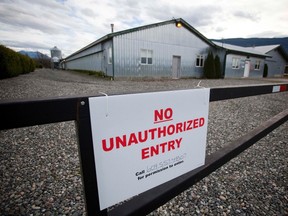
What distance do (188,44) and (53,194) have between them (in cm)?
1900

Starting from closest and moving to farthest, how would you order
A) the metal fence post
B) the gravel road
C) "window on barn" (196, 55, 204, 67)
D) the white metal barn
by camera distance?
the metal fence post
the gravel road
the white metal barn
"window on barn" (196, 55, 204, 67)

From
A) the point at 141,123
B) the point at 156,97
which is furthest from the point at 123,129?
the point at 156,97

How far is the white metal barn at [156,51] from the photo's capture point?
14.0 meters

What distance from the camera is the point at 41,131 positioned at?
349cm

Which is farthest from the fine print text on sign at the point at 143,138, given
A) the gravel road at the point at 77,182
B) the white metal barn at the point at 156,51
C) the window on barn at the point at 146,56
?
the window on barn at the point at 146,56

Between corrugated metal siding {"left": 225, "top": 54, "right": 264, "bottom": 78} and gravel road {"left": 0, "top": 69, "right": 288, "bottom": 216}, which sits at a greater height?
corrugated metal siding {"left": 225, "top": 54, "right": 264, "bottom": 78}

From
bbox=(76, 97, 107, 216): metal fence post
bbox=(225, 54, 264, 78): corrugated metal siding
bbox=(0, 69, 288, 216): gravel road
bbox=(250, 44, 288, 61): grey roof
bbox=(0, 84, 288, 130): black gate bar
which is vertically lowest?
bbox=(0, 69, 288, 216): gravel road

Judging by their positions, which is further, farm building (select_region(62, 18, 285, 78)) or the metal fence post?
farm building (select_region(62, 18, 285, 78))

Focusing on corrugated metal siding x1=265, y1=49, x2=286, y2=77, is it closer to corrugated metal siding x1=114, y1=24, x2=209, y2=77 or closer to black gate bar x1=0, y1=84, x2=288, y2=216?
corrugated metal siding x1=114, y1=24, x2=209, y2=77

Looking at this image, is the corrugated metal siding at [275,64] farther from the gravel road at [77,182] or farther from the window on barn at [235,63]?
the gravel road at [77,182]

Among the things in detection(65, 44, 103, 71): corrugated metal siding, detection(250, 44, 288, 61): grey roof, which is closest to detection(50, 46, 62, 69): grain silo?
detection(65, 44, 103, 71): corrugated metal siding

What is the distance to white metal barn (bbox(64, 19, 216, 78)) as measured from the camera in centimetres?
1400

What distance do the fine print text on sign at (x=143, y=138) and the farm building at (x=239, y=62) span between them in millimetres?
22360

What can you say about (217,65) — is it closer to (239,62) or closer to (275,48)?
(239,62)
